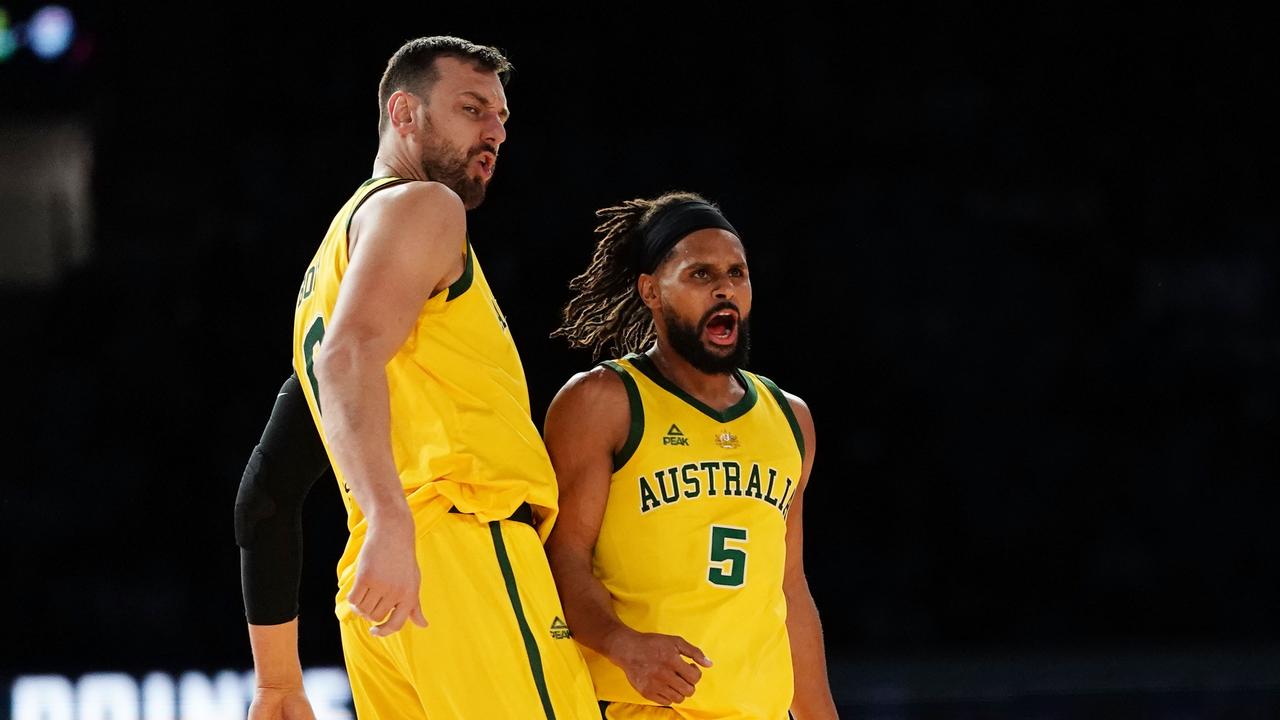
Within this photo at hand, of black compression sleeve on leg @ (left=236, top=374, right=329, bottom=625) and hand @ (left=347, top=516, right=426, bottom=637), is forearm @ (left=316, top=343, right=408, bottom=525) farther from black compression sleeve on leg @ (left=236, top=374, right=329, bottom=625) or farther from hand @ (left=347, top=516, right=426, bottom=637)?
black compression sleeve on leg @ (left=236, top=374, right=329, bottom=625)

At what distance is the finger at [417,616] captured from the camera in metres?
2.21

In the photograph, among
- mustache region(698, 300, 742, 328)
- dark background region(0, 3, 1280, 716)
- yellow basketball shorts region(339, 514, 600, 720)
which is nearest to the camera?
yellow basketball shorts region(339, 514, 600, 720)

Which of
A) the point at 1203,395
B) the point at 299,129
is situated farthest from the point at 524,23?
the point at 1203,395

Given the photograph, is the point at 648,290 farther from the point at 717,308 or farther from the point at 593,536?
the point at 593,536

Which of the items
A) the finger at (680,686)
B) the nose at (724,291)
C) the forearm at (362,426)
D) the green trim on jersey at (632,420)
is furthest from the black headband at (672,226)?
the forearm at (362,426)

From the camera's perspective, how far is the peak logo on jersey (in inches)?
121

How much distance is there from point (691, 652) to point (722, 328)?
72 cm

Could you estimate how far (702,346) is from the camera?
314 centimetres

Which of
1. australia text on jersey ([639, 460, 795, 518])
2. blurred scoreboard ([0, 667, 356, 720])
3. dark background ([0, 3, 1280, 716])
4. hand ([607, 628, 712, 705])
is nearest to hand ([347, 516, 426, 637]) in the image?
hand ([607, 628, 712, 705])

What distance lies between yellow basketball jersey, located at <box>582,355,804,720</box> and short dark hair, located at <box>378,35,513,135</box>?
0.75 meters

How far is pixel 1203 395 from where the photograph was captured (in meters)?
9.98

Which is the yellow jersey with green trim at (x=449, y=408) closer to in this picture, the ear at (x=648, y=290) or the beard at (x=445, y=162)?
the beard at (x=445, y=162)

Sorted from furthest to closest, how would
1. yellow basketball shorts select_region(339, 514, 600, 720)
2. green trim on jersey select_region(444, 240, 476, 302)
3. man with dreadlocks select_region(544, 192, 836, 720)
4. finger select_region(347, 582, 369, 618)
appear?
1. man with dreadlocks select_region(544, 192, 836, 720)
2. green trim on jersey select_region(444, 240, 476, 302)
3. yellow basketball shorts select_region(339, 514, 600, 720)
4. finger select_region(347, 582, 369, 618)

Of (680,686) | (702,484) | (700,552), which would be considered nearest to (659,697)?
(680,686)
